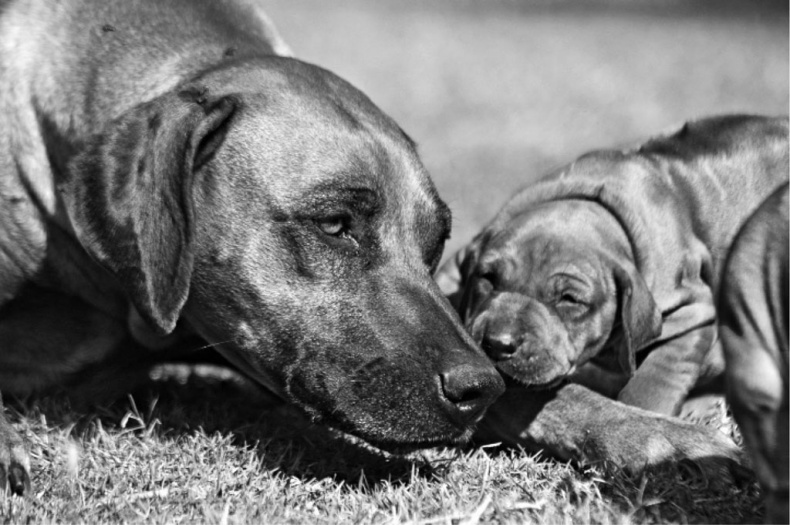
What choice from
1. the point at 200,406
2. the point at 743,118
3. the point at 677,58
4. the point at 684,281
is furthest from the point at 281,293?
the point at 677,58

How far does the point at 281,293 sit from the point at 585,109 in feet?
33.1

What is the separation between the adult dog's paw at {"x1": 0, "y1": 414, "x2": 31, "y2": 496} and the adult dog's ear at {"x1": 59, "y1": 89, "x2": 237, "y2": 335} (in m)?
0.52

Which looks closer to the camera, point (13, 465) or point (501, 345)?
point (13, 465)

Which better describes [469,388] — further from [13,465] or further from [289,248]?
[13,465]

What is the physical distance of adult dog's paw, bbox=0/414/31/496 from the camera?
3.19 metres

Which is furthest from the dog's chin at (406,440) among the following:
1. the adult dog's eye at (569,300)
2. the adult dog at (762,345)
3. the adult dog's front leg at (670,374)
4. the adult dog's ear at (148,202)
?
the adult dog's eye at (569,300)

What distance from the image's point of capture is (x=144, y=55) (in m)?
3.90

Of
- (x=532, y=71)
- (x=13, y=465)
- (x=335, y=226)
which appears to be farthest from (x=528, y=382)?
(x=532, y=71)

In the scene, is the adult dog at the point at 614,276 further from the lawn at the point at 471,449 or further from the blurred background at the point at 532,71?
the blurred background at the point at 532,71

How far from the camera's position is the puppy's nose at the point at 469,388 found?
3.24 metres

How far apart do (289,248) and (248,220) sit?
0.50 feet

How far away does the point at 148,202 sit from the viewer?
133 inches

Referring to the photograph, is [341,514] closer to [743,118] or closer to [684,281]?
[684,281]

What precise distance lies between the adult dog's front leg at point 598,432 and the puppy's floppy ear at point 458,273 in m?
0.78
